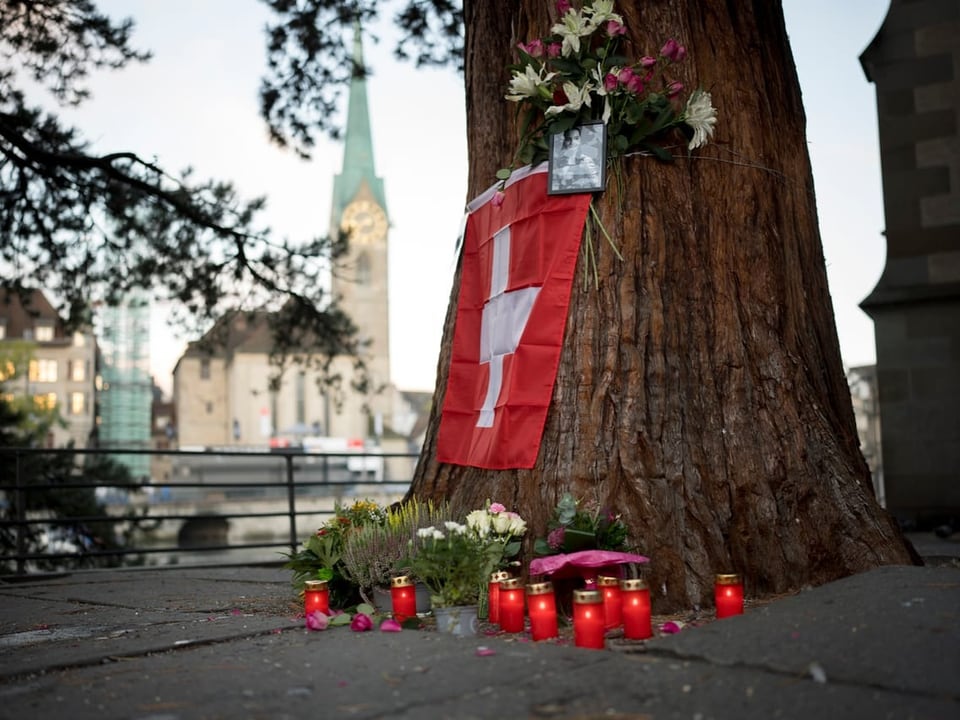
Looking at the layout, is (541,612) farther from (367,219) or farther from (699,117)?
(367,219)

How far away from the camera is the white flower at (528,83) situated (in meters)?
4.34

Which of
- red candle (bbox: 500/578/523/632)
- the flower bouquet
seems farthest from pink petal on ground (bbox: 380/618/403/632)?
the flower bouquet

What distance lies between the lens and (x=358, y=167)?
10206 centimetres

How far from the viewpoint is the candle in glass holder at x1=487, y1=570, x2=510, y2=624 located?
12.0ft

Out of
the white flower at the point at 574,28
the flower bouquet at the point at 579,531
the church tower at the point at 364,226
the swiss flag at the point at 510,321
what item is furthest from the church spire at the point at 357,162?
the flower bouquet at the point at 579,531

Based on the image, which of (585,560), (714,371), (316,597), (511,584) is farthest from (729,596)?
(316,597)

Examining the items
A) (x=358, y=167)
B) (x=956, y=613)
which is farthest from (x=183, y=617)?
(x=358, y=167)

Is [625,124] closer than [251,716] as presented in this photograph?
No

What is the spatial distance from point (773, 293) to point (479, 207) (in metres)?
1.50

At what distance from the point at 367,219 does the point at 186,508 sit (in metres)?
55.0

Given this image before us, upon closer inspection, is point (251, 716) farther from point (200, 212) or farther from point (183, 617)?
point (200, 212)

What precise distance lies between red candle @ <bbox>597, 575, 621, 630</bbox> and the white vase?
47 cm

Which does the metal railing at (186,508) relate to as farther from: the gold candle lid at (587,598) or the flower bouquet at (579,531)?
the gold candle lid at (587,598)

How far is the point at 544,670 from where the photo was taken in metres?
2.64
